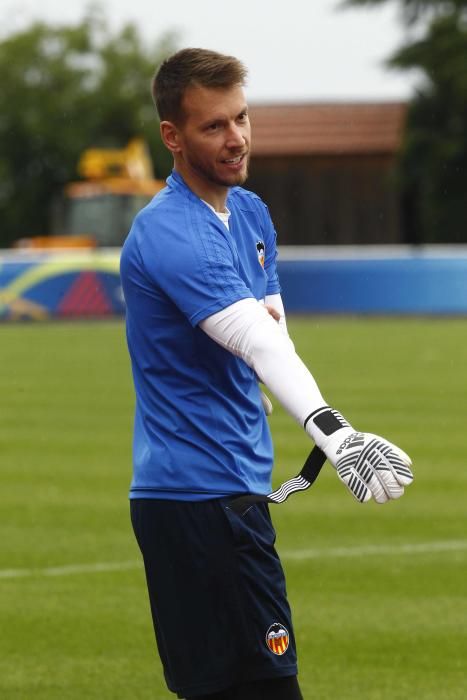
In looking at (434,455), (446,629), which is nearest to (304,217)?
(434,455)

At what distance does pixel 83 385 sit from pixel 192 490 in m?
14.7

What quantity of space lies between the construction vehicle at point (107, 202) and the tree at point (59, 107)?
1916cm

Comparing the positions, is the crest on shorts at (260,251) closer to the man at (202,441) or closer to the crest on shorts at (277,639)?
the man at (202,441)

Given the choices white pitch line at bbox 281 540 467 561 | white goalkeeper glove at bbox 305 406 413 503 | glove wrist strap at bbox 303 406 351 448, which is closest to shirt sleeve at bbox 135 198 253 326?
glove wrist strap at bbox 303 406 351 448

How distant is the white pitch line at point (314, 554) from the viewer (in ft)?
28.2

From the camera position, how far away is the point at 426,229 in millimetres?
54844

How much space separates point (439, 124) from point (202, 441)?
4925cm

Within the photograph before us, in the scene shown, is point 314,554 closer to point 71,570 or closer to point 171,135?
point 71,570

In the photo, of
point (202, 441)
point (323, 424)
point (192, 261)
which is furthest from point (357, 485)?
point (192, 261)

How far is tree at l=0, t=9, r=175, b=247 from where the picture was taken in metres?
66.7

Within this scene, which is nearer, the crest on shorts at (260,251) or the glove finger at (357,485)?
the glove finger at (357,485)

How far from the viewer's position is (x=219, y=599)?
4.17 m

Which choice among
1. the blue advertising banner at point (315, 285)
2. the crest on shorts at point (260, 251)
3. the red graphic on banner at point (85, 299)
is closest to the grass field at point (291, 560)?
the crest on shorts at point (260, 251)

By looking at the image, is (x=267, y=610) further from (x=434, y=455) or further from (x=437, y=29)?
(x=437, y=29)
